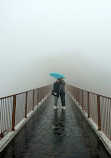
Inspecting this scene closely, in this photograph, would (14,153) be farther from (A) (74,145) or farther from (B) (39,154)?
(A) (74,145)

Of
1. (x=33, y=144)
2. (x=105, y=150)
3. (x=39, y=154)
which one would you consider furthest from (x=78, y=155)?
(x=33, y=144)

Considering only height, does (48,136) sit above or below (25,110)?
below

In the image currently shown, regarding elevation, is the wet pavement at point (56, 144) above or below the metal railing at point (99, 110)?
below

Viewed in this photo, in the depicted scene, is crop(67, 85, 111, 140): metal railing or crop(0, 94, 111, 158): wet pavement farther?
crop(67, 85, 111, 140): metal railing

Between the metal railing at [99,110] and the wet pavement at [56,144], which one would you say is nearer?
the wet pavement at [56,144]

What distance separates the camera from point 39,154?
3031 mm

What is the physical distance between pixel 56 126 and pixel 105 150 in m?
2.30

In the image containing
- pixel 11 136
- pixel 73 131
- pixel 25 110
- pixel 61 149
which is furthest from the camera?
pixel 25 110

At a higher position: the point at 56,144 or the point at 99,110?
the point at 99,110

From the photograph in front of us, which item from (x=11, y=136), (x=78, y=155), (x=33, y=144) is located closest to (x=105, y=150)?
(x=78, y=155)

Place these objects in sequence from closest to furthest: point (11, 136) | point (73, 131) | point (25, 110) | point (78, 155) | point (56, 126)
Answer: point (78, 155)
point (11, 136)
point (73, 131)
point (56, 126)
point (25, 110)

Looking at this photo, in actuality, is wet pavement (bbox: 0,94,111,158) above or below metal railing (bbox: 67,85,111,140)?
below

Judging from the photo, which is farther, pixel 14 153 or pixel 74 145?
pixel 74 145

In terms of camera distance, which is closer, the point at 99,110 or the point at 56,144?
the point at 56,144
